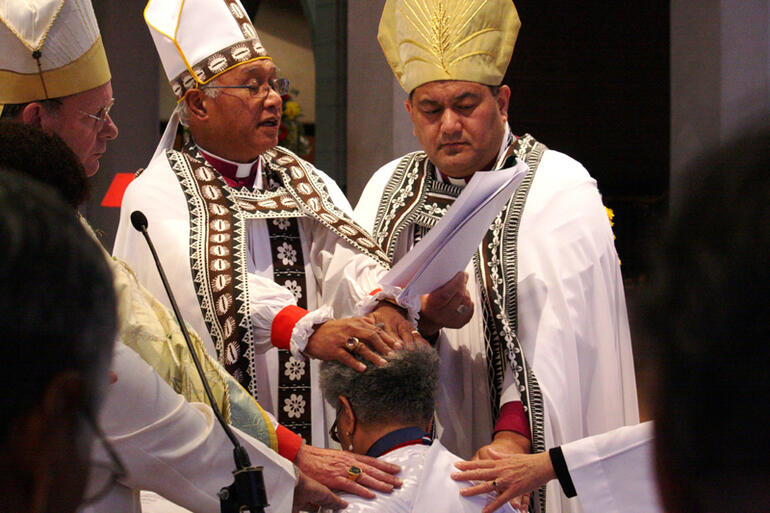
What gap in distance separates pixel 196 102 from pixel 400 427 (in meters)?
1.56

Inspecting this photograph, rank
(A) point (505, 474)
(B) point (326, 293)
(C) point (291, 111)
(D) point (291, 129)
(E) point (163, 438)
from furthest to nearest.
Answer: (D) point (291, 129)
(C) point (291, 111)
(B) point (326, 293)
(A) point (505, 474)
(E) point (163, 438)

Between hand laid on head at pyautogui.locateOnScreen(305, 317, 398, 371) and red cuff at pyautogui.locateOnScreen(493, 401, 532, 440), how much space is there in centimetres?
52

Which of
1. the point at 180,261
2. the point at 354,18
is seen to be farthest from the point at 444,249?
the point at 354,18

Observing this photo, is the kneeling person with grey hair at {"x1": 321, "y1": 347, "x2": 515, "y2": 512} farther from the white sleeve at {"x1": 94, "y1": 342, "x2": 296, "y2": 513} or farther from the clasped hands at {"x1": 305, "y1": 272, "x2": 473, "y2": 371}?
the white sleeve at {"x1": 94, "y1": 342, "x2": 296, "y2": 513}

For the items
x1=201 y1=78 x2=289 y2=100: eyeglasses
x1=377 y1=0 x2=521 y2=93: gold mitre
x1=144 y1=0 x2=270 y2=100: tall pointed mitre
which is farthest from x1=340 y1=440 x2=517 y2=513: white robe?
x1=144 y1=0 x2=270 y2=100: tall pointed mitre

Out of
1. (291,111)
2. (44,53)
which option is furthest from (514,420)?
(291,111)

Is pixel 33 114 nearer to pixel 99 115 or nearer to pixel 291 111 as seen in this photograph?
pixel 99 115

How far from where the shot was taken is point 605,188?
10320mm

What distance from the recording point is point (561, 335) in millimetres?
3096

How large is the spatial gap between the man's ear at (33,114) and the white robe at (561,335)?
1209 millimetres

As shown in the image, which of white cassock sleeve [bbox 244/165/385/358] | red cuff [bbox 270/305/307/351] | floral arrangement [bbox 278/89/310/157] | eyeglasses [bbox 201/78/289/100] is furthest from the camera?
floral arrangement [bbox 278/89/310/157]

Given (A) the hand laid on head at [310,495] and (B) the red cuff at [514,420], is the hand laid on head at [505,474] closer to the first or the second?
(B) the red cuff at [514,420]

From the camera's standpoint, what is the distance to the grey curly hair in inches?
99.8

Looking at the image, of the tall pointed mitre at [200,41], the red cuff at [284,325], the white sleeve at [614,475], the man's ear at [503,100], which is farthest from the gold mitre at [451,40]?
the white sleeve at [614,475]
